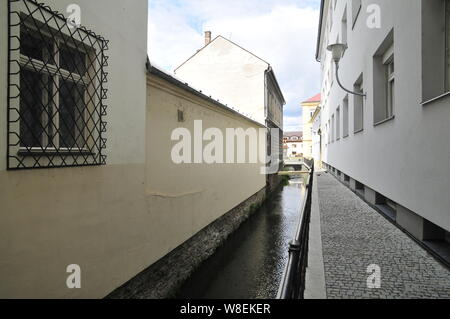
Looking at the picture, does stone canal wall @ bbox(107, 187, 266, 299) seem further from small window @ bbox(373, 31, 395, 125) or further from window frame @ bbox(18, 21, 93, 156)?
small window @ bbox(373, 31, 395, 125)

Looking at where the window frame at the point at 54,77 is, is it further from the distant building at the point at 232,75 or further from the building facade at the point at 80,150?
the distant building at the point at 232,75

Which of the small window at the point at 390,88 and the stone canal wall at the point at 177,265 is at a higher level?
the small window at the point at 390,88

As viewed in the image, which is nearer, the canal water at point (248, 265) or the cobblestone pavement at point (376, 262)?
the cobblestone pavement at point (376, 262)

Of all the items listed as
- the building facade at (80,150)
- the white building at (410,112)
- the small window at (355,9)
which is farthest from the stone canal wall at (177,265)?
the small window at (355,9)

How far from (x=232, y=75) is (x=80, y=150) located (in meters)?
17.8

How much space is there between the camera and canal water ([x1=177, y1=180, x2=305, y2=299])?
712cm

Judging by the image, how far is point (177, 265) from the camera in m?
6.36


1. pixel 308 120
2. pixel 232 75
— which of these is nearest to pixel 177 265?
pixel 232 75

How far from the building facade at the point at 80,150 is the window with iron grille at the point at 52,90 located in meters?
0.01

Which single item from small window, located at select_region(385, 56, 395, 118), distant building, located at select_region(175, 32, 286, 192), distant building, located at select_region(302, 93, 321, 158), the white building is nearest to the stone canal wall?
the white building

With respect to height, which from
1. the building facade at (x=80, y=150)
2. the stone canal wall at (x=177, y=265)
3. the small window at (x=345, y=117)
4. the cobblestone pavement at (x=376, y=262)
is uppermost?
the small window at (x=345, y=117)

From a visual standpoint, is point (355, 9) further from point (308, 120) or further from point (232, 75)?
point (308, 120)

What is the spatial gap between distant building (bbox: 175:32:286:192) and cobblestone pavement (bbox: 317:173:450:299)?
15.2 m

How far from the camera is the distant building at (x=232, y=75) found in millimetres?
20047
